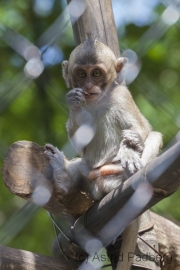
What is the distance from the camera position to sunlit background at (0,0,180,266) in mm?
5180

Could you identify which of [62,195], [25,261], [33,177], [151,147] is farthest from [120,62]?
[25,261]

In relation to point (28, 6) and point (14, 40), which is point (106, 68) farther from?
point (28, 6)

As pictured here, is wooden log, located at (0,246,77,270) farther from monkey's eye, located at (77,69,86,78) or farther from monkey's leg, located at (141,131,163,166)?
monkey's eye, located at (77,69,86,78)

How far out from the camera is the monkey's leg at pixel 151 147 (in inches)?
148

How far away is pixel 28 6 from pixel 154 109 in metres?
1.47

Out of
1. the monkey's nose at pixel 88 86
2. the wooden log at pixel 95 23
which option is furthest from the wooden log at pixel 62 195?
the wooden log at pixel 95 23

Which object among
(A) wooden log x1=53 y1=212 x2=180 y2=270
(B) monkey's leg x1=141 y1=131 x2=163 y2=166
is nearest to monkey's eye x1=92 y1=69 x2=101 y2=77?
(B) monkey's leg x1=141 y1=131 x2=163 y2=166

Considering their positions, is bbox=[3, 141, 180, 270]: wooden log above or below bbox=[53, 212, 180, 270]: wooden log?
above

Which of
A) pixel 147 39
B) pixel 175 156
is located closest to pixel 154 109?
pixel 147 39

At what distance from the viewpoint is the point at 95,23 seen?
4387 millimetres

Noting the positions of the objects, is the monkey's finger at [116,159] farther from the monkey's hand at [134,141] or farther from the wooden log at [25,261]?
the wooden log at [25,261]

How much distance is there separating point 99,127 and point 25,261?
3.69 ft

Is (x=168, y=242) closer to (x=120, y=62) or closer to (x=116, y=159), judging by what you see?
(x=116, y=159)

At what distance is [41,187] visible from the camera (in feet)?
11.5
